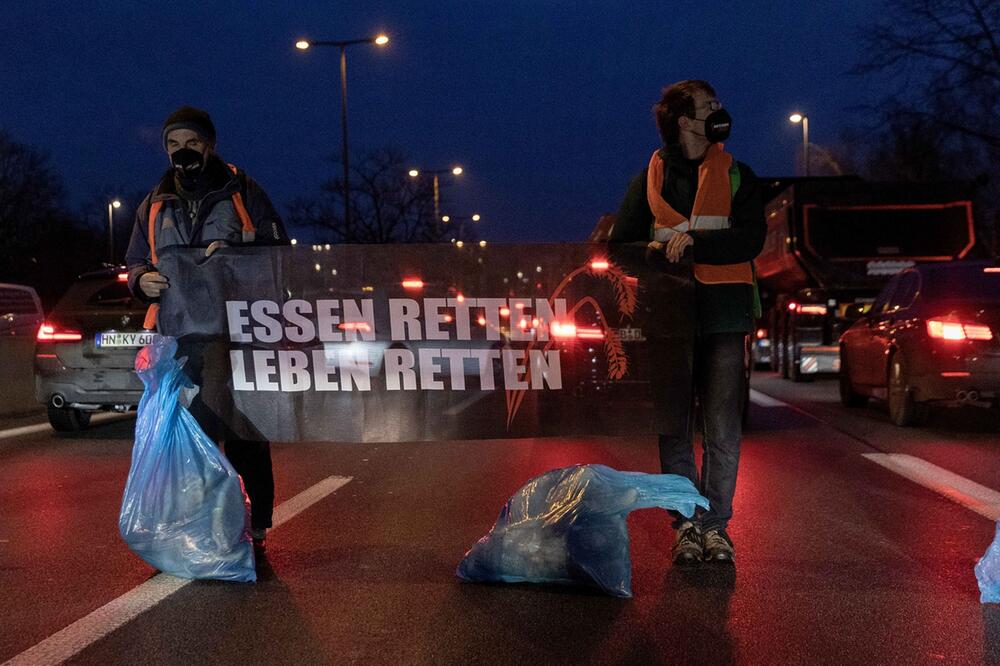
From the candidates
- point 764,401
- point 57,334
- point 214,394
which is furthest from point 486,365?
point 764,401

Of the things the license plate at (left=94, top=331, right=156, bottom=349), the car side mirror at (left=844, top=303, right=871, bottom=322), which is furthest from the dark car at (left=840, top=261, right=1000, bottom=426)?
the license plate at (left=94, top=331, right=156, bottom=349)

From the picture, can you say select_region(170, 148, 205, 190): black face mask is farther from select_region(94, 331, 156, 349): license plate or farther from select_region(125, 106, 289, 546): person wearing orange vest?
select_region(94, 331, 156, 349): license plate

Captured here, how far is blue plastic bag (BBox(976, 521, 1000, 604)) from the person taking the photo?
14.1ft

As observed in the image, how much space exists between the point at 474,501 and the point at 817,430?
548cm

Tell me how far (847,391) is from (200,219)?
423 inches

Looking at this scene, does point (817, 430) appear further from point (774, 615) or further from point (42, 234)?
point (42, 234)

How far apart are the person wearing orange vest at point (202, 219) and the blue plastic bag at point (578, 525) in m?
1.21

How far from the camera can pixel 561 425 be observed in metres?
4.99

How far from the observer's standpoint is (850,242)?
19.8 m

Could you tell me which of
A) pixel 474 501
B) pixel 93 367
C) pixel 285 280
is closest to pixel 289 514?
pixel 474 501

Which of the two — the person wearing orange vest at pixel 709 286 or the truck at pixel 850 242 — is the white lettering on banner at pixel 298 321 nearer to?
the person wearing orange vest at pixel 709 286

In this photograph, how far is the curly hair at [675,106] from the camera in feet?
16.1

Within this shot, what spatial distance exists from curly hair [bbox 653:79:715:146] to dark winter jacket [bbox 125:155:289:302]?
1.81 m

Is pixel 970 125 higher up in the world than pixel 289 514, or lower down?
higher up
